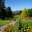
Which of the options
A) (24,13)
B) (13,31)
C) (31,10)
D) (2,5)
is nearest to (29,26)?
(13,31)

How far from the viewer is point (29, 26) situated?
1083 centimetres

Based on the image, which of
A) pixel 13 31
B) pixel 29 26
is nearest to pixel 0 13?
pixel 29 26

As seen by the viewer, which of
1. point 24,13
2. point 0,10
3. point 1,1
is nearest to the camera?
point 0,10

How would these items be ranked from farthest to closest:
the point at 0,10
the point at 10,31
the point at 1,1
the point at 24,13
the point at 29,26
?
the point at 24,13
the point at 1,1
the point at 0,10
the point at 29,26
the point at 10,31

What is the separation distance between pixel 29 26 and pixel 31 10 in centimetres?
2476

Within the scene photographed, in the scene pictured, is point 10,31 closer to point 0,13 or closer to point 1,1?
point 0,13

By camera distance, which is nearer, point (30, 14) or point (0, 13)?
point (0, 13)

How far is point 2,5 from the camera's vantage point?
84.8 ft

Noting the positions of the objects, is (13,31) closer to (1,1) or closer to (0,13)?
(0,13)

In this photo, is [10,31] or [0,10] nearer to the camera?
[10,31]

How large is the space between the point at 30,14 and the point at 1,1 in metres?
11.0

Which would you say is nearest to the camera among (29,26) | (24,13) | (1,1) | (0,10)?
(29,26)

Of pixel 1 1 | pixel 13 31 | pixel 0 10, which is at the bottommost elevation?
pixel 13 31

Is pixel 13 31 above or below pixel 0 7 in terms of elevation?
below
